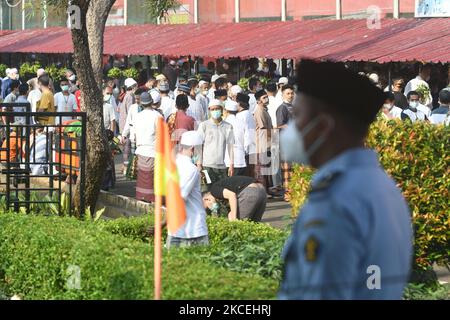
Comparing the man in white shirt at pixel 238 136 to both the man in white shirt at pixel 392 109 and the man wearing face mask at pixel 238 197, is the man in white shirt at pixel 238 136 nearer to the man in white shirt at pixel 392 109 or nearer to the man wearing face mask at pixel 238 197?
the man in white shirt at pixel 392 109

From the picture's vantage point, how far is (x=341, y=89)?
14.0 ft

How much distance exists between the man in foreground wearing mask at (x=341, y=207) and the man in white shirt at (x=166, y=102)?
1416 centimetres

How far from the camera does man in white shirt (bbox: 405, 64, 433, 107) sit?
18891 millimetres

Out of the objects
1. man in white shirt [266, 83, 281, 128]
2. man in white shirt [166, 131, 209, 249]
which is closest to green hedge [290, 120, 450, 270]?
man in white shirt [166, 131, 209, 249]

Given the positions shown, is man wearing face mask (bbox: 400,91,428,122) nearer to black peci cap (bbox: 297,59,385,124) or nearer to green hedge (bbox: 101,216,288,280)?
green hedge (bbox: 101,216,288,280)

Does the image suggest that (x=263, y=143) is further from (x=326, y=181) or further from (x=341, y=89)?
(x=326, y=181)

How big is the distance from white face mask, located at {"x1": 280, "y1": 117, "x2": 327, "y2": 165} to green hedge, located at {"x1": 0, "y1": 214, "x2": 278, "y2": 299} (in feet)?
8.53

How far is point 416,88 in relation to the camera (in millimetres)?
18922

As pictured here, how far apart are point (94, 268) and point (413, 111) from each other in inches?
354

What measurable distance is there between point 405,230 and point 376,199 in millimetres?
219

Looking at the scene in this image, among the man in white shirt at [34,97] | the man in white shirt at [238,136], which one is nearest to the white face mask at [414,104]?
the man in white shirt at [238,136]

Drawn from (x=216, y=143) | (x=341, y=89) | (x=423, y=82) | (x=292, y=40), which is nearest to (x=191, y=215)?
(x=341, y=89)

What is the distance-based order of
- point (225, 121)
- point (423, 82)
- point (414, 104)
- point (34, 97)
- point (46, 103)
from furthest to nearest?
1. point (34, 97)
2. point (46, 103)
3. point (423, 82)
4. point (414, 104)
5. point (225, 121)

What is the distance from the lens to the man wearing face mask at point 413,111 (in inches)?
614
